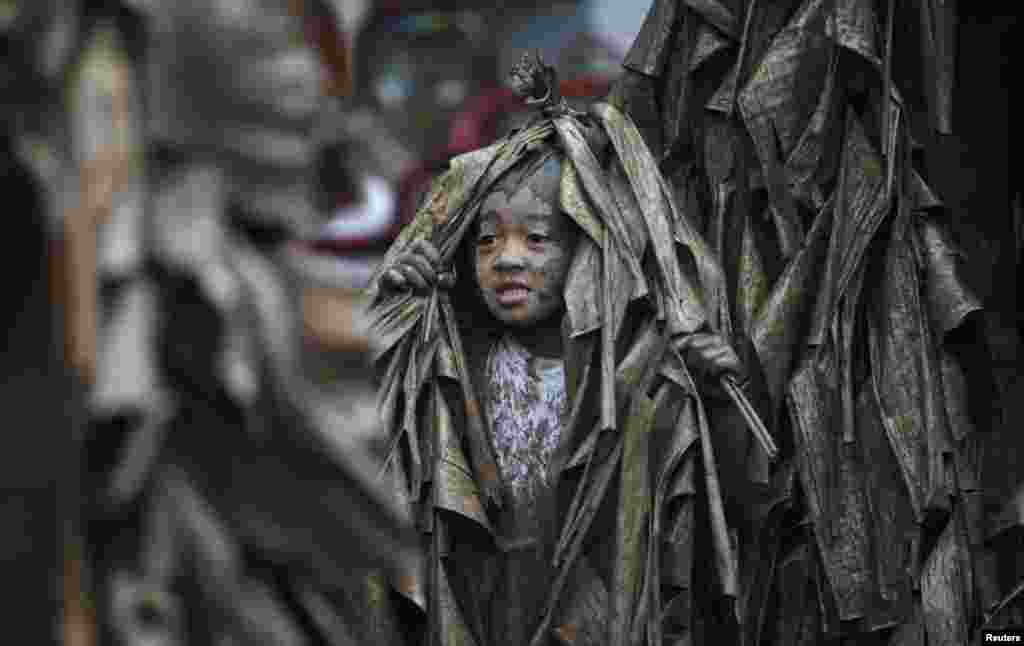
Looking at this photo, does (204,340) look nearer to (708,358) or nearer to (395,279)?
(708,358)

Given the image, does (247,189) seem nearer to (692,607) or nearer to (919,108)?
(692,607)

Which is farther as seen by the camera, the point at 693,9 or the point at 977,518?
the point at 693,9

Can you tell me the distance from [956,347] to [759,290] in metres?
0.80

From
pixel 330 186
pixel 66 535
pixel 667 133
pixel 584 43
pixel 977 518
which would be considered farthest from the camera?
pixel 584 43

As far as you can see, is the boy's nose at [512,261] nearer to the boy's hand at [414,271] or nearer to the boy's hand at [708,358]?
the boy's hand at [414,271]

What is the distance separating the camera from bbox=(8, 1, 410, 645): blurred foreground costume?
179 inches

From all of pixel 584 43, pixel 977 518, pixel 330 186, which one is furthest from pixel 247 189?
pixel 584 43

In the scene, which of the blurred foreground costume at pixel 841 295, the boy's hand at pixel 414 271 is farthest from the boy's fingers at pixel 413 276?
the blurred foreground costume at pixel 841 295

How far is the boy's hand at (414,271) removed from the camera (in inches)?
458

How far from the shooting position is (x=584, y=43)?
18.4 metres

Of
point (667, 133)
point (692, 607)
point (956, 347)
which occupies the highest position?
point (667, 133)

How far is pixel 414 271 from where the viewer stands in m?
11.7

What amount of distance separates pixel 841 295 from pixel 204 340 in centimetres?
805

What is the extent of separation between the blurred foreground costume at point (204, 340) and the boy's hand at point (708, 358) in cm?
656
